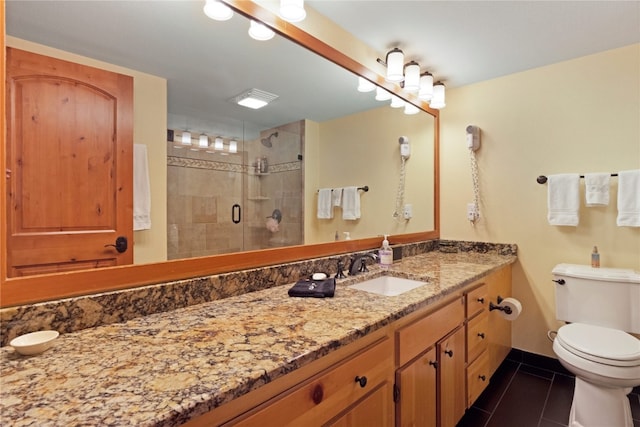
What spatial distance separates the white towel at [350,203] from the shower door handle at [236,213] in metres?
0.73

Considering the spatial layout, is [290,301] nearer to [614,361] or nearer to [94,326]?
[94,326]

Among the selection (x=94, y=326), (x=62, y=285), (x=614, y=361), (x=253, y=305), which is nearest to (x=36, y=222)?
(x=62, y=285)

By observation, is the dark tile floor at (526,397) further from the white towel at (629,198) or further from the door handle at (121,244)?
the door handle at (121,244)

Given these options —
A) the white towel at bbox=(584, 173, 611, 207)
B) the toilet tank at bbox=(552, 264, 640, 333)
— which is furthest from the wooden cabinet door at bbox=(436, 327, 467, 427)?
the white towel at bbox=(584, 173, 611, 207)

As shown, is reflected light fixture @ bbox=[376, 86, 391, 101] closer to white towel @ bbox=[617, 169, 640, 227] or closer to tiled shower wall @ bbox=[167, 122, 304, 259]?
tiled shower wall @ bbox=[167, 122, 304, 259]

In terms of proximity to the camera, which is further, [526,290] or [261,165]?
[526,290]

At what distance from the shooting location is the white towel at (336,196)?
197 centimetres

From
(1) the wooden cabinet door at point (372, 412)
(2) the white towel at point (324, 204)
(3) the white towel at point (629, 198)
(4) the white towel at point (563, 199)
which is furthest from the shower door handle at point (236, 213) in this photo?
(3) the white towel at point (629, 198)

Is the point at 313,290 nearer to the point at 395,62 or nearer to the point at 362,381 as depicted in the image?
the point at 362,381

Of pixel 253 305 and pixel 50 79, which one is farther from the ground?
pixel 50 79

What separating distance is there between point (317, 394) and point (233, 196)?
94cm

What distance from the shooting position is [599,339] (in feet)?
5.10

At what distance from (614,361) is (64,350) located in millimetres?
2060

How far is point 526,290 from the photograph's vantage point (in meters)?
2.31
